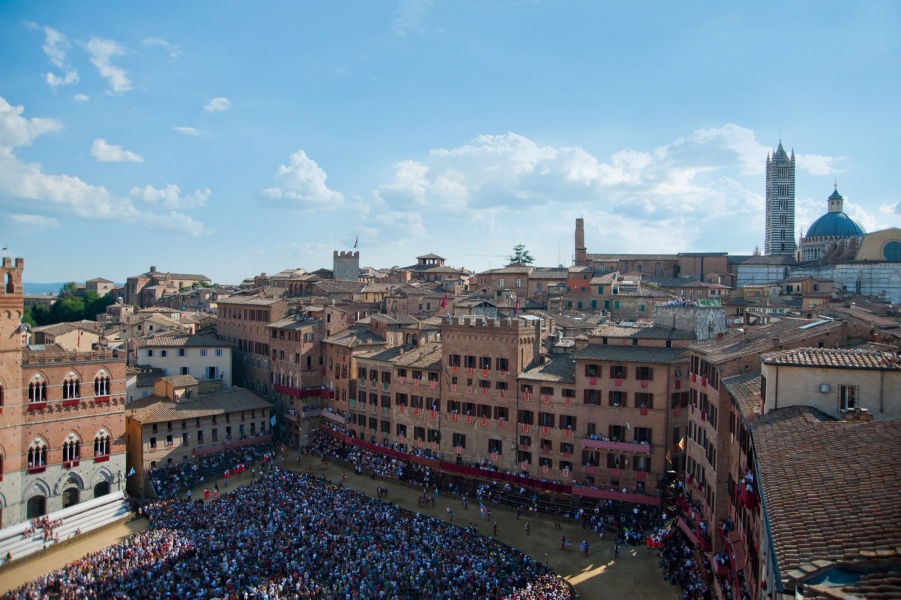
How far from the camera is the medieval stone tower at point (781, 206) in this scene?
151125 millimetres

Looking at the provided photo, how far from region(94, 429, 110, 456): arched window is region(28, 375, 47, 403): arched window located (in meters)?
5.40

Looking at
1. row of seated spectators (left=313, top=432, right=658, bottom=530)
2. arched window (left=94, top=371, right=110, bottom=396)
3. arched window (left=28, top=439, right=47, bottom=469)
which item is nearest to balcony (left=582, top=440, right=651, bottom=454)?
row of seated spectators (left=313, top=432, right=658, bottom=530)

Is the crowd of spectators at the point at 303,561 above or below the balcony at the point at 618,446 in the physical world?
below

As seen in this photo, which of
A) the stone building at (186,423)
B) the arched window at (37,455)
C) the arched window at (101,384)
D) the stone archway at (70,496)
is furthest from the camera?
the stone building at (186,423)

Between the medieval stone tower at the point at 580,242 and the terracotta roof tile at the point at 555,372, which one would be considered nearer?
the terracotta roof tile at the point at 555,372

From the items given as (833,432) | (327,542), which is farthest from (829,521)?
(327,542)

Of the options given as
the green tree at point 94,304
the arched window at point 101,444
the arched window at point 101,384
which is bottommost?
the arched window at point 101,444

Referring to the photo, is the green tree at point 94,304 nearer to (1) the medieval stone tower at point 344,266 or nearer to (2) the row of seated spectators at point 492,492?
(1) the medieval stone tower at point 344,266

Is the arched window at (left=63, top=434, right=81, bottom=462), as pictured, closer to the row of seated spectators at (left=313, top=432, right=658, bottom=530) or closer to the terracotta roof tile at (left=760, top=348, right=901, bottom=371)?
the row of seated spectators at (left=313, top=432, right=658, bottom=530)

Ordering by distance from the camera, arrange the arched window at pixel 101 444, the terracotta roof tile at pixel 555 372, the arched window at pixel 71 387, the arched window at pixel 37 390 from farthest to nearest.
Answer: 1. the arched window at pixel 101 444
2. the arched window at pixel 71 387
3. the terracotta roof tile at pixel 555 372
4. the arched window at pixel 37 390

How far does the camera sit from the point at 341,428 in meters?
68.2

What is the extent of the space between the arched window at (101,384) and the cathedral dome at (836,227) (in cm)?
12758

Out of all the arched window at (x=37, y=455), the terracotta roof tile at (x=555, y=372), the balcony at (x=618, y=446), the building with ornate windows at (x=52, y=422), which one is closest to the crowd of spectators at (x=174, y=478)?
the building with ornate windows at (x=52, y=422)

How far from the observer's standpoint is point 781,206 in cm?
15112
